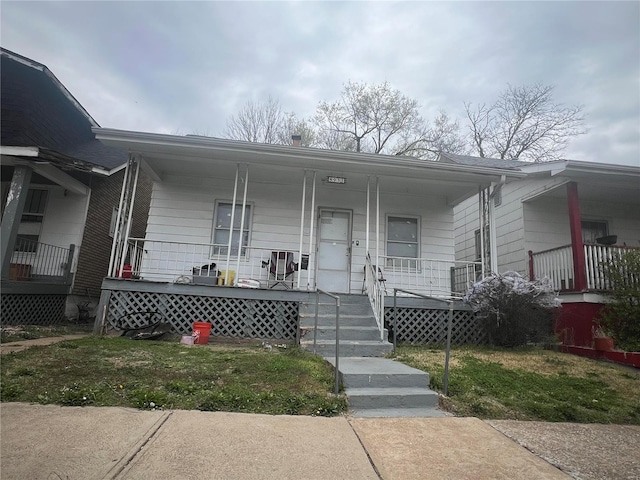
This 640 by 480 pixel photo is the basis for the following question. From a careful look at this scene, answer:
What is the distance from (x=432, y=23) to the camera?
36.1 feet

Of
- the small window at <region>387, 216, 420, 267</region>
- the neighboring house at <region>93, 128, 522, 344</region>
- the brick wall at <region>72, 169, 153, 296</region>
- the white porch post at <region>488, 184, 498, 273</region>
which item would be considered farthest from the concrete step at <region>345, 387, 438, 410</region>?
the brick wall at <region>72, 169, 153, 296</region>

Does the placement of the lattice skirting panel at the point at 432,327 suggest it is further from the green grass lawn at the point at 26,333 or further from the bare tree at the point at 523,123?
the bare tree at the point at 523,123

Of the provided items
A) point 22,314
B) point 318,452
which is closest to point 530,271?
point 318,452

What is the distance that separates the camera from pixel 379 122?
76.3 feet

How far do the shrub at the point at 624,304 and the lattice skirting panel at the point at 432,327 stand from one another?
2.27 m

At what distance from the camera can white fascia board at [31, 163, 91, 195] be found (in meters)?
8.12

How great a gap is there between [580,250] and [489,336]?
2.89 meters

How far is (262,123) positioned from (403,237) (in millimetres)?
15534

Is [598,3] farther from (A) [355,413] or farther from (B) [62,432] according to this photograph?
(B) [62,432]

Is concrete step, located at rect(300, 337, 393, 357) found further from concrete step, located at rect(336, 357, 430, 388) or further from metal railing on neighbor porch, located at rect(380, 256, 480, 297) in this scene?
metal railing on neighbor porch, located at rect(380, 256, 480, 297)

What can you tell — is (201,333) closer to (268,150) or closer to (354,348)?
(354,348)

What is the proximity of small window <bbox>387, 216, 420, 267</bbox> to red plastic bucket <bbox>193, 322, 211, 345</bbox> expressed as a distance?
16.2 feet

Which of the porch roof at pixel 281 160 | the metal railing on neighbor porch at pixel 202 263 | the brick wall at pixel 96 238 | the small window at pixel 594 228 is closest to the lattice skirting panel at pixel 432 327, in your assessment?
the metal railing on neighbor porch at pixel 202 263

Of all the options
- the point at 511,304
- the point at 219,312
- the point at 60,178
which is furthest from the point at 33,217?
the point at 511,304
